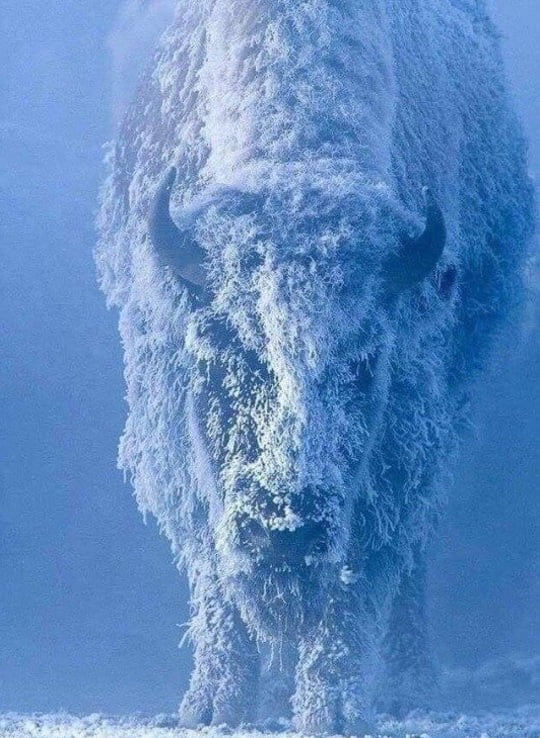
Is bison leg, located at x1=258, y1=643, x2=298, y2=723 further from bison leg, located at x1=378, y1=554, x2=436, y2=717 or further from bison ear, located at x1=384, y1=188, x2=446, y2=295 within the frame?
bison ear, located at x1=384, y1=188, x2=446, y2=295

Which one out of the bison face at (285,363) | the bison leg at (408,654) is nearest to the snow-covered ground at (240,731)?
the bison leg at (408,654)

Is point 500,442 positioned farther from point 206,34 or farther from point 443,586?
point 206,34

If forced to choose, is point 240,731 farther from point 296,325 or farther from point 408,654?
point 408,654

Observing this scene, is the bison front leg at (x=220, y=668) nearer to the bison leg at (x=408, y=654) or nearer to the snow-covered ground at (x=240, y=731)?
the snow-covered ground at (x=240, y=731)

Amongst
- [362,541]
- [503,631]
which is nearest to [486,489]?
[503,631]

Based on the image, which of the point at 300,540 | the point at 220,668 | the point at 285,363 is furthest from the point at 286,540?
the point at 220,668

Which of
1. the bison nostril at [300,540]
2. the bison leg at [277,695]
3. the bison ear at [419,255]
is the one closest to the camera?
the bison nostril at [300,540]

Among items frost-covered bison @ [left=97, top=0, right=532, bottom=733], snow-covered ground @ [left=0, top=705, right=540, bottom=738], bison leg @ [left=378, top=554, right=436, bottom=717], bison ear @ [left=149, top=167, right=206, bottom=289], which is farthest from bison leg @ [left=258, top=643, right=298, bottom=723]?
bison ear @ [left=149, top=167, right=206, bottom=289]
